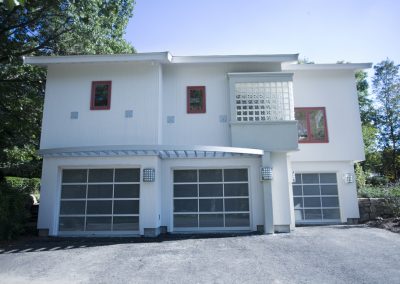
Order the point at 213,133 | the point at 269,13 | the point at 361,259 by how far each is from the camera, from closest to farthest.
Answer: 1. the point at 361,259
2. the point at 269,13
3. the point at 213,133

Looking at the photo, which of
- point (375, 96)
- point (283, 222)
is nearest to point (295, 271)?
point (283, 222)

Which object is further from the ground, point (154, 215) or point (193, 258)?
point (154, 215)

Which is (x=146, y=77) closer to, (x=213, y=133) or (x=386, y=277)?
(x=213, y=133)

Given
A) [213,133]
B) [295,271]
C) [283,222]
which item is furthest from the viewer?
[213,133]

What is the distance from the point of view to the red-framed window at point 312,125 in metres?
13.2

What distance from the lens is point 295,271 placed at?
6.38m

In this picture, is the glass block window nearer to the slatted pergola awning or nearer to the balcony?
the balcony

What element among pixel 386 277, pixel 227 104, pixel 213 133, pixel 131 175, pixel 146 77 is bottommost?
pixel 386 277

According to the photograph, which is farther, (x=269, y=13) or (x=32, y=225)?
(x=32, y=225)

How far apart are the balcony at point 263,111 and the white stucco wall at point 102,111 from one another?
9.48ft

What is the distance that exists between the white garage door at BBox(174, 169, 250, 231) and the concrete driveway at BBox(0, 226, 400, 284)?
5.28 feet

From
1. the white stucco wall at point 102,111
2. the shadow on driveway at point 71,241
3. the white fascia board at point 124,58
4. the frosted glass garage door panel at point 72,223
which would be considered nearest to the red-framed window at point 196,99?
the white stucco wall at point 102,111

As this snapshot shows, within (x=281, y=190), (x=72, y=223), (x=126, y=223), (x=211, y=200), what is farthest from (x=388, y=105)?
(x=72, y=223)

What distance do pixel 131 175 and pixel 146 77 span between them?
3.59 metres
